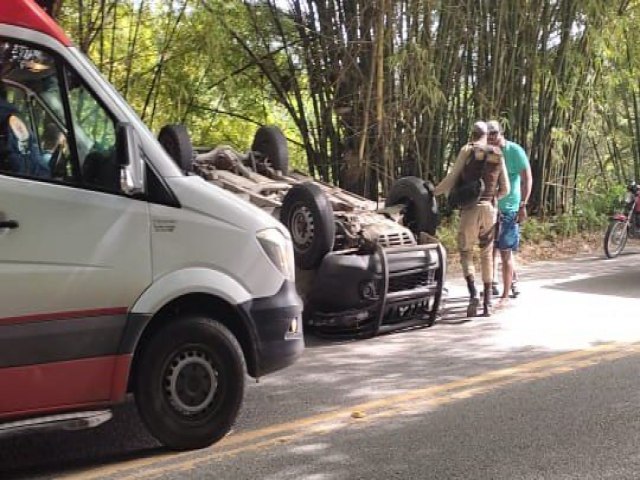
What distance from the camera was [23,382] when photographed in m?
3.92

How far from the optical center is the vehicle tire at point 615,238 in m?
11.9

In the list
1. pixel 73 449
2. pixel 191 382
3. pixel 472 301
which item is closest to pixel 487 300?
pixel 472 301

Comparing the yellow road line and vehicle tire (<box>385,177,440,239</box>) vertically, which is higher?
vehicle tire (<box>385,177,440,239</box>)

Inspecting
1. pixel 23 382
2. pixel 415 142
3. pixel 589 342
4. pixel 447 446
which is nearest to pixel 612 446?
pixel 447 446

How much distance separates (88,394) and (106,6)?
6726 millimetres

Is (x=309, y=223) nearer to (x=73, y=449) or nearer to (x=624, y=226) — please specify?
(x=73, y=449)

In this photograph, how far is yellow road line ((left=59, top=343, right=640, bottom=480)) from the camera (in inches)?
165

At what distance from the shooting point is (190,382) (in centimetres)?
442

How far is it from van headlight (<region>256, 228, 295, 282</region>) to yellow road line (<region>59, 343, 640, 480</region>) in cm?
90

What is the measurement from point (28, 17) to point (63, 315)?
4.89 ft

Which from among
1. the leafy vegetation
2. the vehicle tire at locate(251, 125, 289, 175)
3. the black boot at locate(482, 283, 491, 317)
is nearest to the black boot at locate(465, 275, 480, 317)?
the black boot at locate(482, 283, 491, 317)

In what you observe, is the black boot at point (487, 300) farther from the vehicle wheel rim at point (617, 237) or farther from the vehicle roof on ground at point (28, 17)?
the vehicle roof on ground at point (28, 17)

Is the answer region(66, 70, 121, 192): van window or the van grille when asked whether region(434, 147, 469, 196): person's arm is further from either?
region(66, 70, 121, 192): van window

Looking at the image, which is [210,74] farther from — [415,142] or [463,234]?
[463,234]
